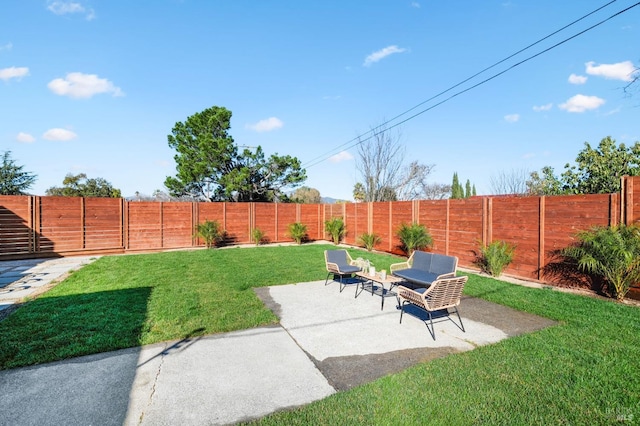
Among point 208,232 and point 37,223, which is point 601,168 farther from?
point 37,223

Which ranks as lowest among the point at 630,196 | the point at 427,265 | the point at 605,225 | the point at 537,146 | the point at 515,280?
the point at 515,280

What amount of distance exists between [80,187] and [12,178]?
556 cm

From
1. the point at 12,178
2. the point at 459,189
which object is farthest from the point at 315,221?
the point at 459,189

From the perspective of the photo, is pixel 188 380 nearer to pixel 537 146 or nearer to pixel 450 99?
pixel 450 99

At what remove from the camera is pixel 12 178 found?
19.3m

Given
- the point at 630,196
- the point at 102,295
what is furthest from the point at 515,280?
the point at 102,295

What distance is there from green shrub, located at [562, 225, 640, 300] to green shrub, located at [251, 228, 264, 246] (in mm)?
12425

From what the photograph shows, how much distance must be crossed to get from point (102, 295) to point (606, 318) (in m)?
8.71

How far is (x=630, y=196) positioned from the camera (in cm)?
562

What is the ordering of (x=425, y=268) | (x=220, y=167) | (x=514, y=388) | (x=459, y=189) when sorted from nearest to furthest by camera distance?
(x=514, y=388) → (x=425, y=268) → (x=220, y=167) → (x=459, y=189)

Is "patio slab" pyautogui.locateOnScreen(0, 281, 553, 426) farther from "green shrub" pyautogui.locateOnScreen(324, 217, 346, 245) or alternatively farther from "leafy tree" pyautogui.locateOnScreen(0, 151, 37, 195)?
"leafy tree" pyautogui.locateOnScreen(0, 151, 37, 195)

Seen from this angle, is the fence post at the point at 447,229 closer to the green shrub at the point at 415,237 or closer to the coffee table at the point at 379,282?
the green shrub at the point at 415,237

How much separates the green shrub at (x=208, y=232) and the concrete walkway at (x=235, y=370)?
10210 mm

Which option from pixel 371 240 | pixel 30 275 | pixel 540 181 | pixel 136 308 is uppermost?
pixel 540 181
